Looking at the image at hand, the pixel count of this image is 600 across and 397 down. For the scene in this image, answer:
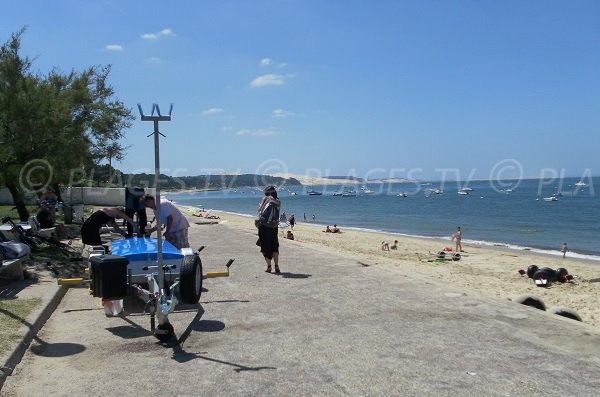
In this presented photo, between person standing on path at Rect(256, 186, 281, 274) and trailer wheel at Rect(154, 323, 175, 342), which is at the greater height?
person standing on path at Rect(256, 186, 281, 274)

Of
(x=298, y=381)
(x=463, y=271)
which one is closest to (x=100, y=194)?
(x=463, y=271)

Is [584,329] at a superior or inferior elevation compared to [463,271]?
superior

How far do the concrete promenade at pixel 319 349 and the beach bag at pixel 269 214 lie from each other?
209cm

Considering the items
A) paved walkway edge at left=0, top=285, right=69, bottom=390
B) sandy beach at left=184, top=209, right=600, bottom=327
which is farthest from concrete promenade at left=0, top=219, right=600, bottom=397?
sandy beach at left=184, top=209, right=600, bottom=327

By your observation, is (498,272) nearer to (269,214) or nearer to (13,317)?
(269,214)

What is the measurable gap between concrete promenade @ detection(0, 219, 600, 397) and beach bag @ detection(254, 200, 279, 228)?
2093 millimetres

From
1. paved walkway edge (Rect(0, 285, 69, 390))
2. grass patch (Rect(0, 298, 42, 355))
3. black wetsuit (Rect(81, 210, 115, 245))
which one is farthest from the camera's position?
black wetsuit (Rect(81, 210, 115, 245))

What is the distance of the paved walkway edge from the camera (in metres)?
4.88

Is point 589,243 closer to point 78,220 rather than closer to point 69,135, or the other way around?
point 78,220

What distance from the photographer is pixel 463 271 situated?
1767cm

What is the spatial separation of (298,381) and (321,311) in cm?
251

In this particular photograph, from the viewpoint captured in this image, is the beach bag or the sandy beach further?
the sandy beach

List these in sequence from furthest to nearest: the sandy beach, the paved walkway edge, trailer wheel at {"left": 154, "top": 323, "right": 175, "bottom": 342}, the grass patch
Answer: the sandy beach
trailer wheel at {"left": 154, "top": 323, "right": 175, "bottom": 342}
the grass patch
the paved walkway edge

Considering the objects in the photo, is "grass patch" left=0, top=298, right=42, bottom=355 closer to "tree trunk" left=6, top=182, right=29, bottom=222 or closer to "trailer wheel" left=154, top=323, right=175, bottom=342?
"trailer wheel" left=154, top=323, right=175, bottom=342
